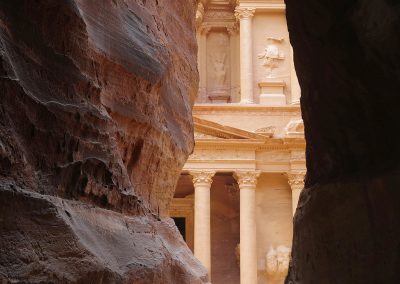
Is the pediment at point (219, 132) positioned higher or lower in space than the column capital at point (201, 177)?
higher

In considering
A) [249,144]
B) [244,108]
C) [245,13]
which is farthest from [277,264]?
[245,13]

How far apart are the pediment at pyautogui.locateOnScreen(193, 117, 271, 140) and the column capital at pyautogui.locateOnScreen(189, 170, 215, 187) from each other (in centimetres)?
136

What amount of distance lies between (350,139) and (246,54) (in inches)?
1096

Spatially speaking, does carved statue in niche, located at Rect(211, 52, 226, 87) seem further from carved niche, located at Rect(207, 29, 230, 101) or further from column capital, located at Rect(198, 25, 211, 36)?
column capital, located at Rect(198, 25, 211, 36)

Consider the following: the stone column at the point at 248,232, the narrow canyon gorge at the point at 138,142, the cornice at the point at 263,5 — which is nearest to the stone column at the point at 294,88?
the cornice at the point at 263,5

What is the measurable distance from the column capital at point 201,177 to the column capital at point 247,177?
1092 mm

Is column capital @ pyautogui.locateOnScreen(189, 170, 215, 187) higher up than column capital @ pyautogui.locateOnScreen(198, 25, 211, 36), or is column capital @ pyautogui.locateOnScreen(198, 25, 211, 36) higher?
column capital @ pyautogui.locateOnScreen(198, 25, 211, 36)

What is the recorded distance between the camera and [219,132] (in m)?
25.8

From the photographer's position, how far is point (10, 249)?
9.87 feet

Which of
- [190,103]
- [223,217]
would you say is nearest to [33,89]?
[190,103]

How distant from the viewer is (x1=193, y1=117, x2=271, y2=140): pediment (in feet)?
83.7

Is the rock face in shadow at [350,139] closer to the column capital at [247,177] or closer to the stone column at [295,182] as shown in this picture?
the column capital at [247,177]

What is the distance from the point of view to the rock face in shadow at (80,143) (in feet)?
10.5

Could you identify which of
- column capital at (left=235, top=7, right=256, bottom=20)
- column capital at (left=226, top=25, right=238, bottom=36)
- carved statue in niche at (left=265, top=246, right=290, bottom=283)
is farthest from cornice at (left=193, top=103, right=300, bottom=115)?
carved statue in niche at (left=265, top=246, right=290, bottom=283)
